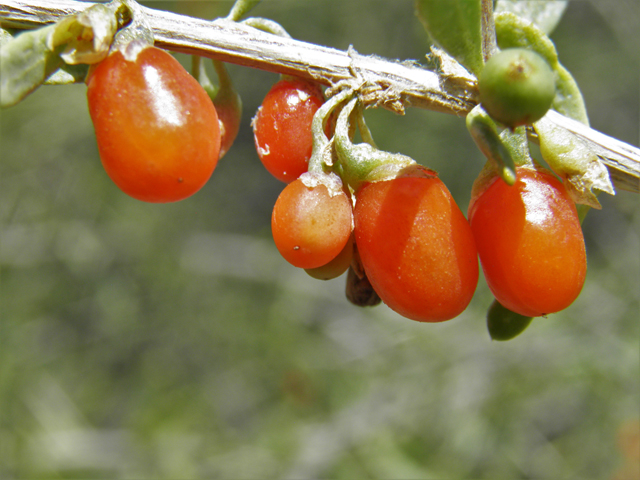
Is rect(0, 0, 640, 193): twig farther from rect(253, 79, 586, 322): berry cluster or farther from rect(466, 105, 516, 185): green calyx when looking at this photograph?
rect(466, 105, 516, 185): green calyx

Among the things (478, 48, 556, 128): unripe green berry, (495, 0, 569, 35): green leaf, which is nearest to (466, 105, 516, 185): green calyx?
(478, 48, 556, 128): unripe green berry

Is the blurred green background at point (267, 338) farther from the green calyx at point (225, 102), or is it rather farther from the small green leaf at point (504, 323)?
the green calyx at point (225, 102)

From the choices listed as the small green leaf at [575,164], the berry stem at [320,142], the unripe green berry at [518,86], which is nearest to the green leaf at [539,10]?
the small green leaf at [575,164]

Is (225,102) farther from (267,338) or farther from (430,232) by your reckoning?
(267,338)

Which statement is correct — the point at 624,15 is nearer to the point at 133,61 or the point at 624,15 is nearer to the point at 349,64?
the point at 349,64

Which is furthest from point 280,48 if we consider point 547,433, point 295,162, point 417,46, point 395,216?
point 417,46

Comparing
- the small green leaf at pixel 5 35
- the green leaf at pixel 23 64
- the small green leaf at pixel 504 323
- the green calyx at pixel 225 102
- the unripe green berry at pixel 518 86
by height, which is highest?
the unripe green berry at pixel 518 86

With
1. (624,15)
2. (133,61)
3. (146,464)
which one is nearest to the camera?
(133,61)
